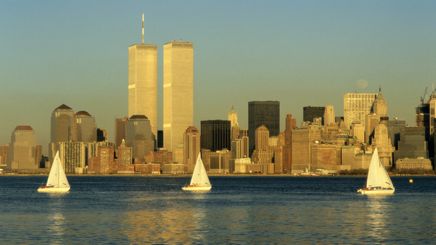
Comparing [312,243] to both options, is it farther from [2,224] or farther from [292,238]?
[2,224]

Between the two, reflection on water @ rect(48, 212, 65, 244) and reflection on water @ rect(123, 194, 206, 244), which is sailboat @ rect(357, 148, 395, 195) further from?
reflection on water @ rect(48, 212, 65, 244)

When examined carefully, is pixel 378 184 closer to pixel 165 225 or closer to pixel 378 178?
pixel 378 178

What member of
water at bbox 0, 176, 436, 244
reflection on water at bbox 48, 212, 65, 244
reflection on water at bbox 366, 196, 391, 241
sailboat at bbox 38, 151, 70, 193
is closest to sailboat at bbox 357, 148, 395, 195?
reflection on water at bbox 366, 196, 391, 241

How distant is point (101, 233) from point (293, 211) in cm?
4004

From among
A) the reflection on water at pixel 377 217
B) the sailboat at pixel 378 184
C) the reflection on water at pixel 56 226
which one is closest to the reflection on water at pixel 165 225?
the reflection on water at pixel 56 226

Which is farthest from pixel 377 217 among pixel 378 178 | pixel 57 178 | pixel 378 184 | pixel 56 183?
pixel 56 183

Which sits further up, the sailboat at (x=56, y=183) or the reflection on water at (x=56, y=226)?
the sailboat at (x=56, y=183)

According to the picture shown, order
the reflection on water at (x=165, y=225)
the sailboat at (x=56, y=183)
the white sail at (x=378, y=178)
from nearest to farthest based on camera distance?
the reflection on water at (x=165, y=225) < the white sail at (x=378, y=178) < the sailboat at (x=56, y=183)

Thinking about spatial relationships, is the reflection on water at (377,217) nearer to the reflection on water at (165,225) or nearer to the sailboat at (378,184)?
the sailboat at (378,184)

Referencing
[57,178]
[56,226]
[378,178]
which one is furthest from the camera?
[57,178]

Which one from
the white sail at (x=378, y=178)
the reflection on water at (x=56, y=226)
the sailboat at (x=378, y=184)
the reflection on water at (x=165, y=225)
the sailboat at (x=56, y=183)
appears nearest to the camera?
the reflection on water at (x=165, y=225)

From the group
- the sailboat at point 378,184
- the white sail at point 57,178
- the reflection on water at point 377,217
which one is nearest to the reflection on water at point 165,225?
the reflection on water at point 377,217

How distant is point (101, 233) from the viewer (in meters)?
88.6

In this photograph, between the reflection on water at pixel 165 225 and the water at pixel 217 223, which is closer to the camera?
the reflection on water at pixel 165 225
